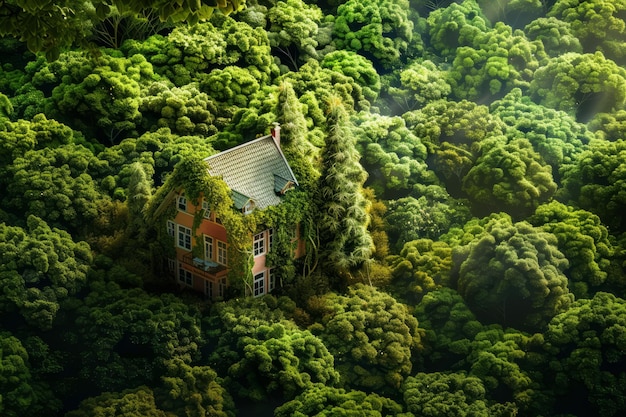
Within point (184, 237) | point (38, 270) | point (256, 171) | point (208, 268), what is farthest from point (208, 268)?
point (38, 270)

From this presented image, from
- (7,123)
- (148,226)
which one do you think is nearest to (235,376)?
(148,226)

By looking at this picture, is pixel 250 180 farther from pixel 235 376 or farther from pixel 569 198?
pixel 569 198

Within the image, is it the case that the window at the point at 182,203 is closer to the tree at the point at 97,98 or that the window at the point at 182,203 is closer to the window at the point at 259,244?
the window at the point at 259,244

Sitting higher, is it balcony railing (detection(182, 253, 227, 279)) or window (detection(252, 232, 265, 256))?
window (detection(252, 232, 265, 256))

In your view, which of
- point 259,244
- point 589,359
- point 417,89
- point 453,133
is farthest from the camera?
point 417,89

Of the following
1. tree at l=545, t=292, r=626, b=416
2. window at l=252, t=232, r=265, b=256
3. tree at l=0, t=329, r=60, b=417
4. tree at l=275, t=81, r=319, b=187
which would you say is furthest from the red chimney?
tree at l=545, t=292, r=626, b=416

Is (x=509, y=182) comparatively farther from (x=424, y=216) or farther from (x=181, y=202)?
(x=181, y=202)

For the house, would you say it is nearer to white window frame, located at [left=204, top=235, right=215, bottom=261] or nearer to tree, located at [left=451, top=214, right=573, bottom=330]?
white window frame, located at [left=204, top=235, right=215, bottom=261]
